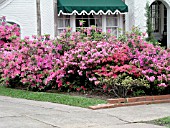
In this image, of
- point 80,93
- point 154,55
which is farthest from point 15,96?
point 154,55

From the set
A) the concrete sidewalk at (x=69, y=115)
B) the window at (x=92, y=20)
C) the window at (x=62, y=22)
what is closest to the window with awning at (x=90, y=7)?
the window at (x=62, y=22)

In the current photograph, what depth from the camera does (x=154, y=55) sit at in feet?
35.6

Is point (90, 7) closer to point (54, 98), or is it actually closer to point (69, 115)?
point (54, 98)

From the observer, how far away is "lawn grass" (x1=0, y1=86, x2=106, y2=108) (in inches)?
364

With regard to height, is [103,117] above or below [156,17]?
below

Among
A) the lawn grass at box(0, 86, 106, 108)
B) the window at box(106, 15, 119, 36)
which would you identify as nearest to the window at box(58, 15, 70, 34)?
the window at box(106, 15, 119, 36)

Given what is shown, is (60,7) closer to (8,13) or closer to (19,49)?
(8,13)

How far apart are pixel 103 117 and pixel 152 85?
9.23 ft

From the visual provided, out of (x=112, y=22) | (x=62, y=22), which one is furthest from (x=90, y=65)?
(x=112, y=22)

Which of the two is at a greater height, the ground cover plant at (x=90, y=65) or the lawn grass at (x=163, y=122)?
the ground cover plant at (x=90, y=65)

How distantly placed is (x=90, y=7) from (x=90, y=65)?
748 centimetres

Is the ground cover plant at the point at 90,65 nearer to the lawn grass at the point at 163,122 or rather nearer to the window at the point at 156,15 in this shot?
the lawn grass at the point at 163,122

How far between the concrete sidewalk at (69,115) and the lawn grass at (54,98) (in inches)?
11.6

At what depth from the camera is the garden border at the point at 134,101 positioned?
8945 millimetres
